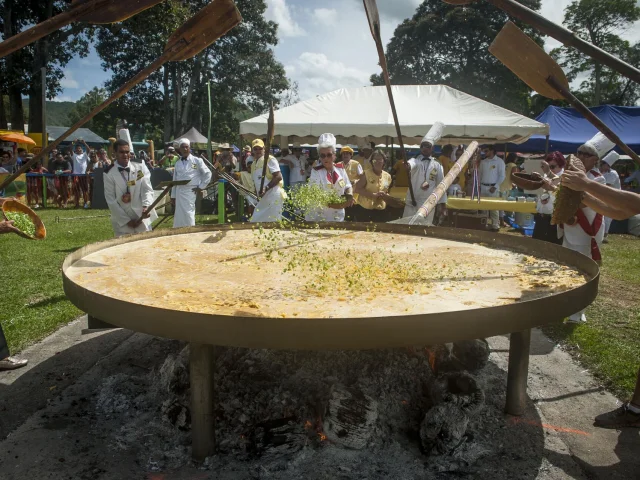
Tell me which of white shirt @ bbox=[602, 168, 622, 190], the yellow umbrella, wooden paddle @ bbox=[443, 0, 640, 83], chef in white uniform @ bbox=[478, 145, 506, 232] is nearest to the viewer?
wooden paddle @ bbox=[443, 0, 640, 83]

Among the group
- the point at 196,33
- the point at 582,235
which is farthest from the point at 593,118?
the point at 196,33

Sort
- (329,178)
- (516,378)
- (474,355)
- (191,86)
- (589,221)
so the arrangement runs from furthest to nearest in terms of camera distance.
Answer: (191,86)
(329,178)
(589,221)
(474,355)
(516,378)

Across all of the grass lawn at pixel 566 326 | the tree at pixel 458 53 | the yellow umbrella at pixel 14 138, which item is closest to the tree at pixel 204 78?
the tree at pixel 458 53

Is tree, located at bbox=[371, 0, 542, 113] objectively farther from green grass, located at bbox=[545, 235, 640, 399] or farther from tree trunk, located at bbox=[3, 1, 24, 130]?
green grass, located at bbox=[545, 235, 640, 399]

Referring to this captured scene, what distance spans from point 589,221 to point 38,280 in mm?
6740

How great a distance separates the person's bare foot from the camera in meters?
3.75

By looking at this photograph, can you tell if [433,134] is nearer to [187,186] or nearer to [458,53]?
[187,186]

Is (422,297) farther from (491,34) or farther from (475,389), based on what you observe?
(491,34)

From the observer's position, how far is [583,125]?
724 inches

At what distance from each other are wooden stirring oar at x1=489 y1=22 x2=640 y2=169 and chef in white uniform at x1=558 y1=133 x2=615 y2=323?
196cm

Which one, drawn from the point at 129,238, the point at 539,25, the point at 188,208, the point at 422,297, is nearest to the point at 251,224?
the point at 129,238

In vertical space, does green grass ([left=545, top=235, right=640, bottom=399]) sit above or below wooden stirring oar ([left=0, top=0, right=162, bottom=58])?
below

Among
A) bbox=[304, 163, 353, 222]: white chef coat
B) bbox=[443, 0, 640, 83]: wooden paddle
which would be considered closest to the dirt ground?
bbox=[443, 0, 640, 83]: wooden paddle

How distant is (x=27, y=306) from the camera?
5402 millimetres
